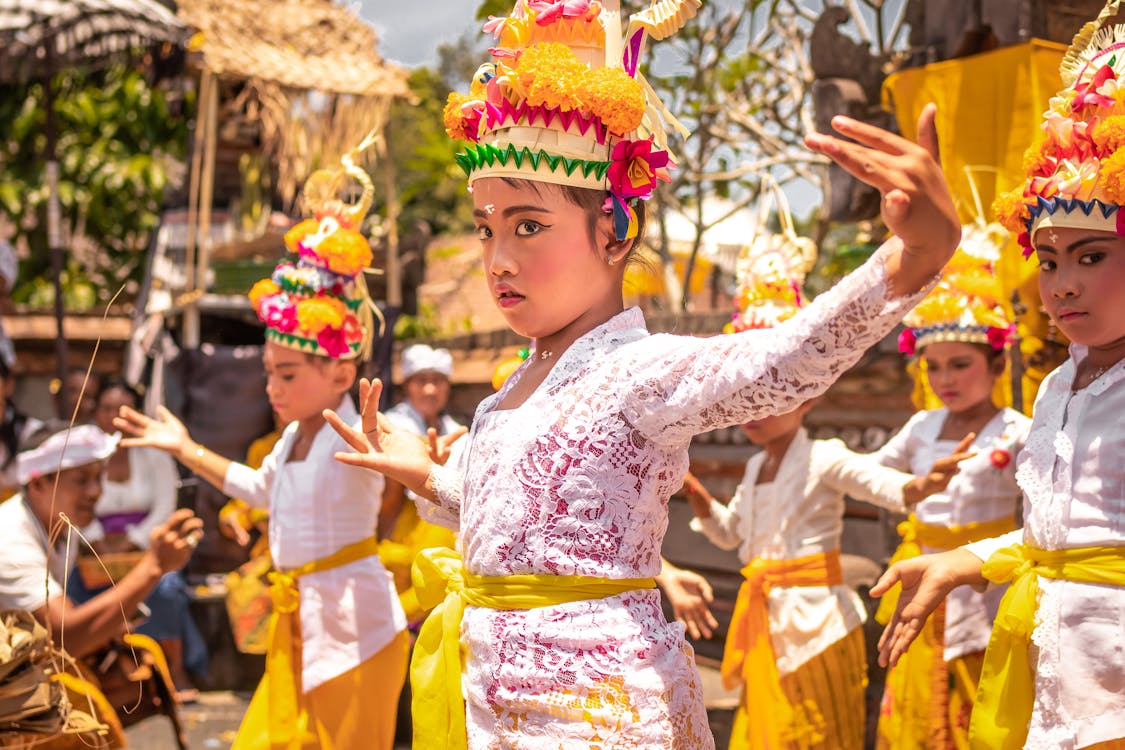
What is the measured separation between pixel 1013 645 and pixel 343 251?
253 centimetres

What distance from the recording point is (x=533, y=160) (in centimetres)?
224

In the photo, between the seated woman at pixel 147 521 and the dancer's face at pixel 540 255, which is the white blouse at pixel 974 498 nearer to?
the dancer's face at pixel 540 255

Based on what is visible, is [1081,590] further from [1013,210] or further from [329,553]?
[329,553]

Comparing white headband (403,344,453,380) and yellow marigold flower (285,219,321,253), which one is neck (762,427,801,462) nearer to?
yellow marigold flower (285,219,321,253)

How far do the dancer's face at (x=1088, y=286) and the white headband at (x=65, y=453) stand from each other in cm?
300

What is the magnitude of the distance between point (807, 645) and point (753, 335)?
2.26 m

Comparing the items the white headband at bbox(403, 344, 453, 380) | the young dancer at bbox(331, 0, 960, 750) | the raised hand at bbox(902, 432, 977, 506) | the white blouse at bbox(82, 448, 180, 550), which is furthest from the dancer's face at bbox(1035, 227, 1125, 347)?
the white blouse at bbox(82, 448, 180, 550)

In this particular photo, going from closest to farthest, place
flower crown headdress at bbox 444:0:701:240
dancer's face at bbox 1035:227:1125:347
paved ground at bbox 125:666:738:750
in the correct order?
flower crown headdress at bbox 444:0:701:240, dancer's face at bbox 1035:227:1125:347, paved ground at bbox 125:666:738:750

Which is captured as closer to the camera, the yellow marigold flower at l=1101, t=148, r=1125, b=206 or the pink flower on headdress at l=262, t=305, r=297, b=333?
the yellow marigold flower at l=1101, t=148, r=1125, b=206

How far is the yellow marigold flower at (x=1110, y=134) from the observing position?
8.02ft

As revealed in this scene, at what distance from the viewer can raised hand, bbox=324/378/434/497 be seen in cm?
258

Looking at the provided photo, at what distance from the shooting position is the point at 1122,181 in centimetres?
238

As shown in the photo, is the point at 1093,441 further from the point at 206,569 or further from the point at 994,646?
the point at 206,569

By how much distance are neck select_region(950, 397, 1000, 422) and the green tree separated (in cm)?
969
